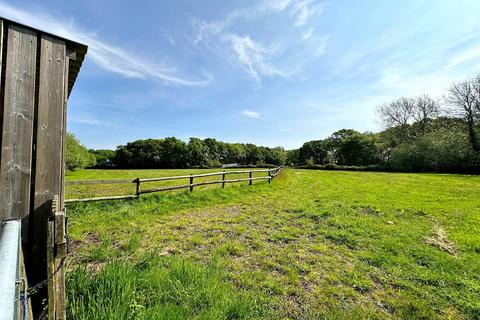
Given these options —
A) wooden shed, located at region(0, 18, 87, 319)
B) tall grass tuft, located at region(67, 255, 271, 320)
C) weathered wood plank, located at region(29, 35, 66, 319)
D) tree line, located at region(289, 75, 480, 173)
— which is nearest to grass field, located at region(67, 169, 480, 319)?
tall grass tuft, located at region(67, 255, 271, 320)

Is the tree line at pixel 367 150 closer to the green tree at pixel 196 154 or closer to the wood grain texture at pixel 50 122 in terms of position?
the green tree at pixel 196 154

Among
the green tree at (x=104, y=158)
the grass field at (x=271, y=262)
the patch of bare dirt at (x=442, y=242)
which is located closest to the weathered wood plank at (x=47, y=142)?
the grass field at (x=271, y=262)

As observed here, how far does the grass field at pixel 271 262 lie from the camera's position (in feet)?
10.4

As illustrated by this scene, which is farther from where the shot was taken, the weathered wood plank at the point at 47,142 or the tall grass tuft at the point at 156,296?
the tall grass tuft at the point at 156,296

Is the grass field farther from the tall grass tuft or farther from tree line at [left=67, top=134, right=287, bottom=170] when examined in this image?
tree line at [left=67, top=134, right=287, bottom=170]

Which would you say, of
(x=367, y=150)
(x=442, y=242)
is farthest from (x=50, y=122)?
(x=367, y=150)

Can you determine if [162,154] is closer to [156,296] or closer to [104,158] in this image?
[104,158]

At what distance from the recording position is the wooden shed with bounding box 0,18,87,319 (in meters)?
2.23

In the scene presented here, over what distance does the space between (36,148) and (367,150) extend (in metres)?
62.9

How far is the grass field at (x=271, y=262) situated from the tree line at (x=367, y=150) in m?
30.6

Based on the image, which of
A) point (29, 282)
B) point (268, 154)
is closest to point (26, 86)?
point (29, 282)

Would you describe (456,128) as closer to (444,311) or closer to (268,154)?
(444,311)

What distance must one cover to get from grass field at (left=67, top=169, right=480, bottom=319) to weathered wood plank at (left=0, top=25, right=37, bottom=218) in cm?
125

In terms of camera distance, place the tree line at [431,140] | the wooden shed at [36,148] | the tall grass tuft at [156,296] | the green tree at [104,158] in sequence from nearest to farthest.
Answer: the wooden shed at [36,148] → the tall grass tuft at [156,296] → the tree line at [431,140] → the green tree at [104,158]
